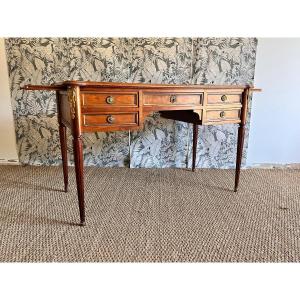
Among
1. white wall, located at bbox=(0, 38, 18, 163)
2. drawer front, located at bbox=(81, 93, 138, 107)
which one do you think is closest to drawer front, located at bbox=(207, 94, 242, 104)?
drawer front, located at bbox=(81, 93, 138, 107)

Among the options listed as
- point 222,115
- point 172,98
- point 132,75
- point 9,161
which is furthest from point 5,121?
point 222,115

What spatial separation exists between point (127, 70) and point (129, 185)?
0.95 metres

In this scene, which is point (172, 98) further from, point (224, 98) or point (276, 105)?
point (276, 105)

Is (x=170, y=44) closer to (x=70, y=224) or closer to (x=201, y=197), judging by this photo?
(x=201, y=197)

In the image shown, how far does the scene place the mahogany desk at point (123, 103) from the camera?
126 centimetres

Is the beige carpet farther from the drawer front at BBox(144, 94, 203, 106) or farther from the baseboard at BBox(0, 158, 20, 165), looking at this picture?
the drawer front at BBox(144, 94, 203, 106)

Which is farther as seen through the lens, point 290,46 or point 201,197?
point 290,46

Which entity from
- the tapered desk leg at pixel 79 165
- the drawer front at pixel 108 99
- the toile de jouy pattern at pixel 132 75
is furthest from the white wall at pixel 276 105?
the tapered desk leg at pixel 79 165

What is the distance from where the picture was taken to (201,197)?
1720 millimetres

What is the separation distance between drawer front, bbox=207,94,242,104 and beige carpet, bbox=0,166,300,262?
0.61 metres

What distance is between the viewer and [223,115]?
1.66 meters

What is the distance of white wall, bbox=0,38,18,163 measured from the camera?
2203mm

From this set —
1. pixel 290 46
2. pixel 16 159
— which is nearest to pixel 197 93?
pixel 290 46

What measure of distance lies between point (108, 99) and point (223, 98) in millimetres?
736
